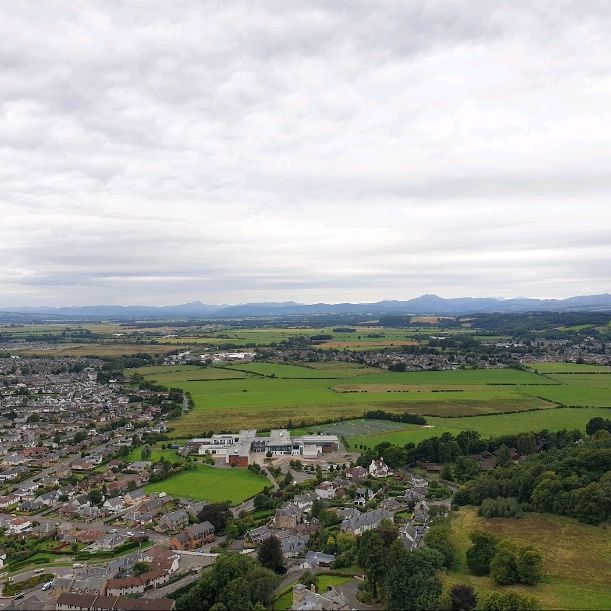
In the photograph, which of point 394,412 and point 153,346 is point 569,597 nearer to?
point 394,412

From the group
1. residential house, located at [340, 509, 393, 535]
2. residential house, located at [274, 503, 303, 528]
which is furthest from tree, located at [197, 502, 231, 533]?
residential house, located at [340, 509, 393, 535]

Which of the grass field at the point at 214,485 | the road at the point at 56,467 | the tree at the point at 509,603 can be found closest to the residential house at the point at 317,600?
the tree at the point at 509,603

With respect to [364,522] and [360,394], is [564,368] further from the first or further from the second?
[364,522]

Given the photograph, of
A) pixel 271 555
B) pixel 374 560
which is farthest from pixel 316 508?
pixel 374 560

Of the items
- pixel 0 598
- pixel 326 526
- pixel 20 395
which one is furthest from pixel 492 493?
pixel 20 395

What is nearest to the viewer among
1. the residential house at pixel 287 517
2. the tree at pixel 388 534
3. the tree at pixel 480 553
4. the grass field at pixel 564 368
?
the tree at pixel 480 553

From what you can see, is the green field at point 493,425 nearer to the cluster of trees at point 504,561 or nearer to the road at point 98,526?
the road at point 98,526
